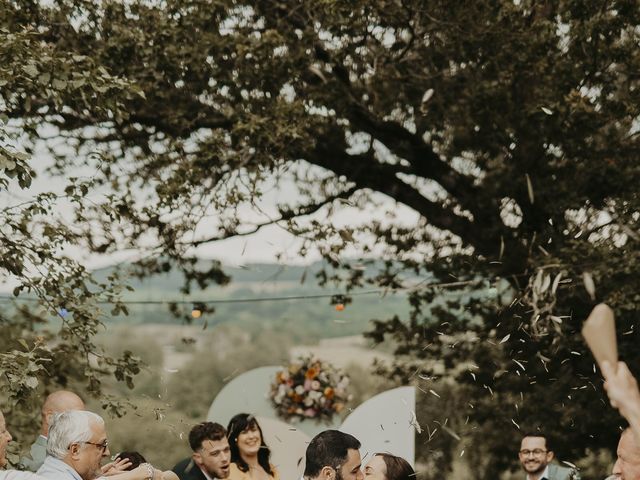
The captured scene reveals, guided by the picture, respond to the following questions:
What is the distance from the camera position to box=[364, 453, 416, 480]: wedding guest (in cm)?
490

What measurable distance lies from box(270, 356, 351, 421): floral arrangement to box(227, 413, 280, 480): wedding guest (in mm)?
2527

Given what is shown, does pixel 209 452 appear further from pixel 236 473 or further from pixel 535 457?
pixel 535 457

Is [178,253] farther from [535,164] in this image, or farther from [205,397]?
[205,397]

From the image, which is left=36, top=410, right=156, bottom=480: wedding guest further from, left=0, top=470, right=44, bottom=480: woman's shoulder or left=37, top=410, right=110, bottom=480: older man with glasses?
left=0, top=470, right=44, bottom=480: woman's shoulder

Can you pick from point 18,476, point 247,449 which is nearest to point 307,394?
point 247,449

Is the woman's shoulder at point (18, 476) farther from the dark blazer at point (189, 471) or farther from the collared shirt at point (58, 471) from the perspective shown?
the dark blazer at point (189, 471)

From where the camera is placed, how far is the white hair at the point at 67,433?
14.9ft

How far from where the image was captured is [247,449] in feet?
23.1

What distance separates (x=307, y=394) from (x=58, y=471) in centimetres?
531

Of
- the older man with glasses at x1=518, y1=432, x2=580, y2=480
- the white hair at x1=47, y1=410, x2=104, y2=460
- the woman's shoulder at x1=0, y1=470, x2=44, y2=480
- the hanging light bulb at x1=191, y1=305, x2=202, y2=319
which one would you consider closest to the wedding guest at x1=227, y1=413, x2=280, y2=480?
the older man with glasses at x1=518, y1=432, x2=580, y2=480

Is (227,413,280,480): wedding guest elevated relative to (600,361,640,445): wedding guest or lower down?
elevated

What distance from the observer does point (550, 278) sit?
372 inches

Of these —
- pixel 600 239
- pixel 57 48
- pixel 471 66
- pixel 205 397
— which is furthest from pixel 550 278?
pixel 205 397

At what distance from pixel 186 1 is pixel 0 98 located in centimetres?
218
